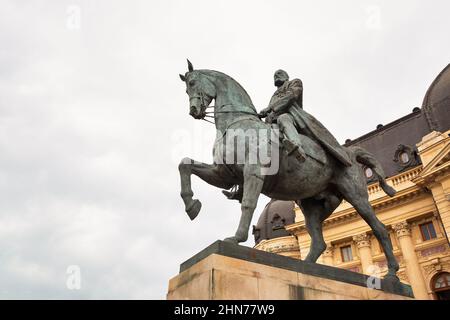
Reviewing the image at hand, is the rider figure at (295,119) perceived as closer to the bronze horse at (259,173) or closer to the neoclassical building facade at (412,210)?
the bronze horse at (259,173)

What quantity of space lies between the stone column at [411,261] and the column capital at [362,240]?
2.37m

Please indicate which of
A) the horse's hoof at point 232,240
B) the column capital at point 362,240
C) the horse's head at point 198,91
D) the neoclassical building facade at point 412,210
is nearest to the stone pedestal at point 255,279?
the horse's hoof at point 232,240

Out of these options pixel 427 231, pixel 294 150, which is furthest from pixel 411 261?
pixel 294 150

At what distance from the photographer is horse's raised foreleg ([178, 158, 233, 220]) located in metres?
5.45

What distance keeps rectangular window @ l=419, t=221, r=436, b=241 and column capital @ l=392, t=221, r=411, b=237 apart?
96 centimetres

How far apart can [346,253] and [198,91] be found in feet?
97.1

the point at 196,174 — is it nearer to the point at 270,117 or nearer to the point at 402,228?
the point at 270,117

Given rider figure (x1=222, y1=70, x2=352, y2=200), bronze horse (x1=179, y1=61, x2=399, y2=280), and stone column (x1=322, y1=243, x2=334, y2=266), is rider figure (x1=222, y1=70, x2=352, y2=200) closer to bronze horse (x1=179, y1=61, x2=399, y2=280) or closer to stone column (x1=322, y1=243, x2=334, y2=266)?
bronze horse (x1=179, y1=61, x2=399, y2=280)

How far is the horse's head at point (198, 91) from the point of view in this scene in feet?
19.6

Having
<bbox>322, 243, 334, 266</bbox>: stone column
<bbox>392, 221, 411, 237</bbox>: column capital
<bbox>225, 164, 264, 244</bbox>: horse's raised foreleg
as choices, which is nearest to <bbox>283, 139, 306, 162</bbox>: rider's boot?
<bbox>225, 164, 264, 244</bbox>: horse's raised foreleg
